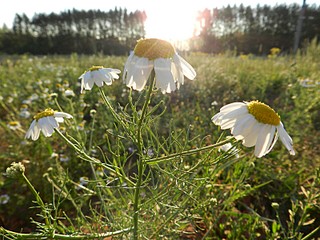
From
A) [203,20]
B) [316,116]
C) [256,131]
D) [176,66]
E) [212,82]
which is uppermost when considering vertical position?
[203,20]

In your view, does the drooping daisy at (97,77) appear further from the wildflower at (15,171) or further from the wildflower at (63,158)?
the wildflower at (63,158)

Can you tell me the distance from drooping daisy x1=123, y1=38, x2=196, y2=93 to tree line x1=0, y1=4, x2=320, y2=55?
39.9ft

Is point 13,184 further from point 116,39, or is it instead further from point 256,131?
point 116,39

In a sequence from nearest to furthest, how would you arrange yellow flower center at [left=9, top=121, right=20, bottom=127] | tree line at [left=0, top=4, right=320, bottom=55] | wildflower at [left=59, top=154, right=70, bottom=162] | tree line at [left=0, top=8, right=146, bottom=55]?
wildflower at [left=59, top=154, right=70, bottom=162], yellow flower center at [left=9, top=121, right=20, bottom=127], tree line at [left=0, top=4, right=320, bottom=55], tree line at [left=0, top=8, right=146, bottom=55]

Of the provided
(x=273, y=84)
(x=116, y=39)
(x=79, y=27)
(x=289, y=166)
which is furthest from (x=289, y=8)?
(x=289, y=166)

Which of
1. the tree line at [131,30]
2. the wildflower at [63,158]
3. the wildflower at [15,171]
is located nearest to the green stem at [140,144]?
the wildflower at [15,171]

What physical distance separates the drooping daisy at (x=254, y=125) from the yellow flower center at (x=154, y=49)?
21cm

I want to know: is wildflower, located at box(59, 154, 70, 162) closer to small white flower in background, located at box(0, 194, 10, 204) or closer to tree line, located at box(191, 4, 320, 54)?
small white flower in background, located at box(0, 194, 10, 204)

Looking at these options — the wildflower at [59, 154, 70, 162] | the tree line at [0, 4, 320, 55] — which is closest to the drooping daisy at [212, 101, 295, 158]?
the wildflower at [59, 154, 70, 162]

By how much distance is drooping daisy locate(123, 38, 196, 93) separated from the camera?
60cm

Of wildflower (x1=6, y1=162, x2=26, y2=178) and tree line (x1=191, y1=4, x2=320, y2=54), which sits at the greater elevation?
tree line (x1=191, y1=4, x2=320, y2=54)

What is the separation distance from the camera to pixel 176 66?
69 centimetres

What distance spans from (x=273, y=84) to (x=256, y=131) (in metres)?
2.87

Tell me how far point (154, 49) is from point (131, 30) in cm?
1624
